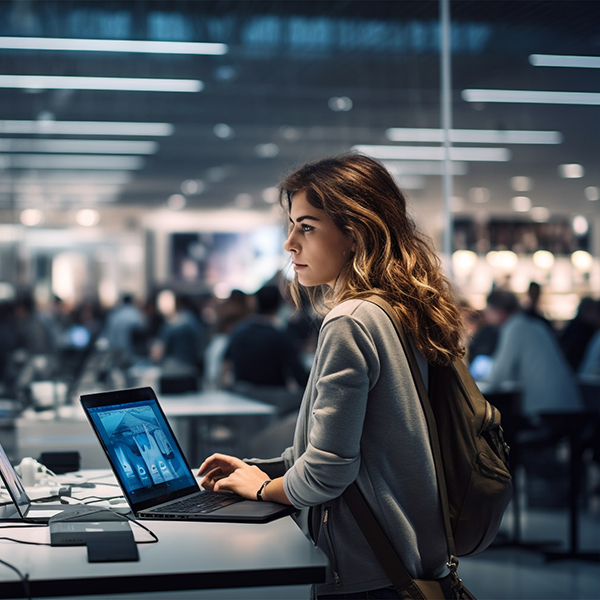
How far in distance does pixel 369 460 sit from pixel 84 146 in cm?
884

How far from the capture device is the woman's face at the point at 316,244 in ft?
5.05

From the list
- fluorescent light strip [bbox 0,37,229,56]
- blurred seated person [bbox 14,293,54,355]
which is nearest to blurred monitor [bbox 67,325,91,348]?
blurred seated person [bbox 14,293,54,355]

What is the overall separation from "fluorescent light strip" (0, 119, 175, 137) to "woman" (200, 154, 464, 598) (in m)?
6.56

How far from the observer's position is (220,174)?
12.1 m

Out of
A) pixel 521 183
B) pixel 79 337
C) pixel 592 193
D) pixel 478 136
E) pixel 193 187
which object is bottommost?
pixel 79 337

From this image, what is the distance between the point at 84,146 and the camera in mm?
9562

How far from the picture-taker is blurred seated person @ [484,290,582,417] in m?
4.86

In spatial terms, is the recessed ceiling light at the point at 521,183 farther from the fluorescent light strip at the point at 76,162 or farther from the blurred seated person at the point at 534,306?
the fluorescent light strip at the point at 76,162

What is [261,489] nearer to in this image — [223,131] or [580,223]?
[580,223]

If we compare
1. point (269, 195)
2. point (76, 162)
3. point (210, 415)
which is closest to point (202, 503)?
point (210, 415)

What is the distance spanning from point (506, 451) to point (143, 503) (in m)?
0.71

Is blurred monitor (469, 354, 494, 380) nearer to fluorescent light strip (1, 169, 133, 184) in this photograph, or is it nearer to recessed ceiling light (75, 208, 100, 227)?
fluorescent light strip (1, 169, 133, 184)

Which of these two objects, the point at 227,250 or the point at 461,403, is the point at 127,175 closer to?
the point at 227,250

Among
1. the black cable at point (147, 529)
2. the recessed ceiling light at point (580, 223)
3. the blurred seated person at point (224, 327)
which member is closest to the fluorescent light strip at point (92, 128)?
the blurred seated person at point (224, 327)
